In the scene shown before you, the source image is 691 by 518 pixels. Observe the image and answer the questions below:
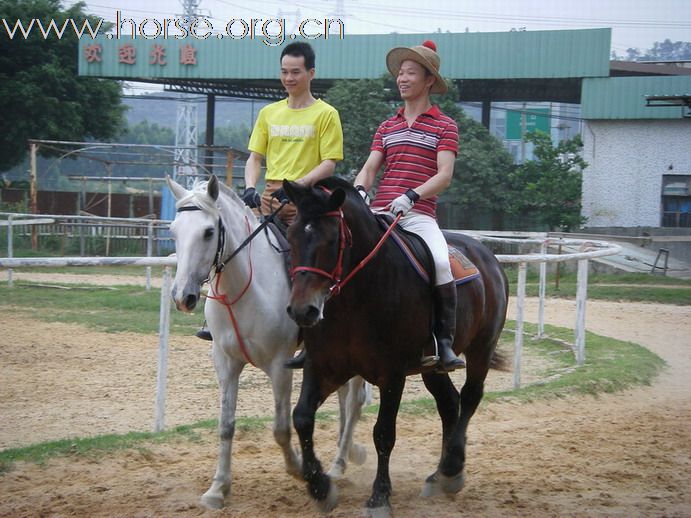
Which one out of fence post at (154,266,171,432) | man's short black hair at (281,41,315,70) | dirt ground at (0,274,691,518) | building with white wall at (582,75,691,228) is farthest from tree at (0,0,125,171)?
man's short black hair at (281,41,315,70)

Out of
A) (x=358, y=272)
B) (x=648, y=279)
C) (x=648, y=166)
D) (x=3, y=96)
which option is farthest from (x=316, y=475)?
(x=3, y=96)

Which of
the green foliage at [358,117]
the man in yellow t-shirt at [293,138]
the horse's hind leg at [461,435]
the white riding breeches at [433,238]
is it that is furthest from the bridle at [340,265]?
the green foliage at [358,117]

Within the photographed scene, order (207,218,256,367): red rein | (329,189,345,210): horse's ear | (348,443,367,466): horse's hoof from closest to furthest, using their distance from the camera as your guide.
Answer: (329,189,345,210): horse's ear
(207,218,256,367): red rein
(348,443,367,466): horse's hoof

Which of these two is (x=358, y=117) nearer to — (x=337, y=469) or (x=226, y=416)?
(x=337, y=469)

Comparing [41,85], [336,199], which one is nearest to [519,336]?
[336,199]

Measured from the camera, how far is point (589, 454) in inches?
256

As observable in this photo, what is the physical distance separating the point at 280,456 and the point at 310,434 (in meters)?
1.45

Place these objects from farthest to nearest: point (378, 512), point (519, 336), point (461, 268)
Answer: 1. point (519, 336)
2. point (461, 268)
3. point (378, 512)

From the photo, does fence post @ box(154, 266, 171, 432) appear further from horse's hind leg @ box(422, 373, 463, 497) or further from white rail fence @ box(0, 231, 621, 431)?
horse's hind leg @ box(422, 373, 463, 497)

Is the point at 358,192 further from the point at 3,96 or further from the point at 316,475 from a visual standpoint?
the point at 3,96

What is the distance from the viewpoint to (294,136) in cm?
597

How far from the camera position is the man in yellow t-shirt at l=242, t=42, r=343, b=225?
5.89m

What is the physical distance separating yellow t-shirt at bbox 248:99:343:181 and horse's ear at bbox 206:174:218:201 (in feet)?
3.33

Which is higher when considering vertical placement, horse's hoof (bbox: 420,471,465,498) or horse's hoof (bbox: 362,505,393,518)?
horse's hoof (bbox: 362,505,393,518)
